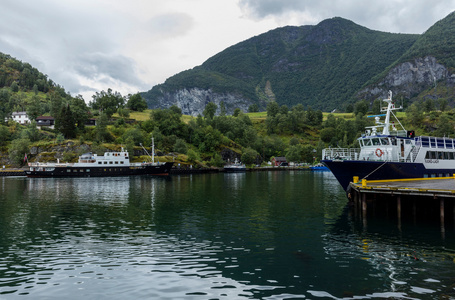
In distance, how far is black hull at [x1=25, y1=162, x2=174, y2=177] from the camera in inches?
4099

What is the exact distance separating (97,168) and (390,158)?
315ft

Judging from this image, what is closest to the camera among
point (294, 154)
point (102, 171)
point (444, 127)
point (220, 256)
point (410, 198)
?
point (220, 256)

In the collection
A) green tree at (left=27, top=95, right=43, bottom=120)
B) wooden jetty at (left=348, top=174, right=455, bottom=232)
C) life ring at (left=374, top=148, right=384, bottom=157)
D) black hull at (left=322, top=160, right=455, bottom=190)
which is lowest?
wooden jetty at (left=348, top=174, right=455, bottom=232)

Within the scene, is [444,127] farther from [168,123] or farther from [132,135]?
[132,135]

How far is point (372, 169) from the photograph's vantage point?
38688 mm

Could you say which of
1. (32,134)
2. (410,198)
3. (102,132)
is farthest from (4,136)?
(410,198)

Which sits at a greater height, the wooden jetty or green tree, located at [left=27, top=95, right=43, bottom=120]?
green tree, located at [left=27, top=95, right=43, bottom=120]

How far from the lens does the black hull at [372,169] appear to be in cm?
3842

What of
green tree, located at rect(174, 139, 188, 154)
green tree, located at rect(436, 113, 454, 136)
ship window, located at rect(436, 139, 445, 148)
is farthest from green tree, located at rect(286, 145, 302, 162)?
ship window, located at rect(436, 139, 445, 148)

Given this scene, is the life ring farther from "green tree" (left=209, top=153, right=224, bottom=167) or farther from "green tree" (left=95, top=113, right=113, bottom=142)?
"green tree" (left=95, top=113, right=113, bottom=142)

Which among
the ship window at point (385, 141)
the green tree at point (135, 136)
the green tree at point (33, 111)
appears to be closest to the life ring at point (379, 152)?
the ship window at point (385, 141)

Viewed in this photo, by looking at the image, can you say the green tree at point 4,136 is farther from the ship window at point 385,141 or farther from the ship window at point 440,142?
the ship window at point 440,142

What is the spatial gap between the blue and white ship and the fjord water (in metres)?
8.86

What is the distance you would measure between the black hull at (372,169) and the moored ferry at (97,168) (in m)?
84.8
